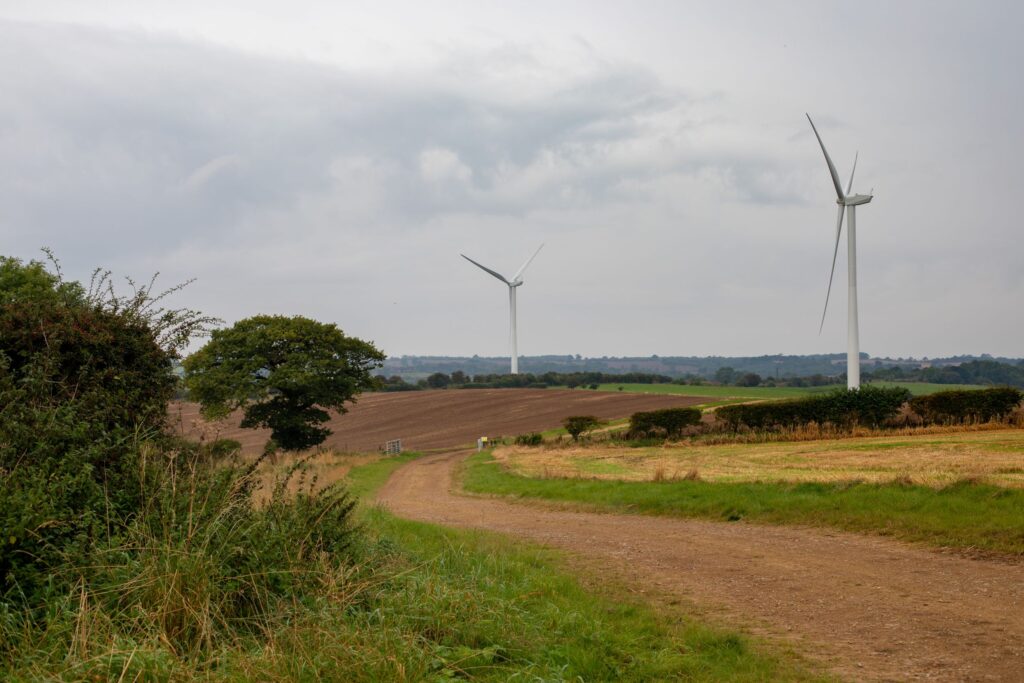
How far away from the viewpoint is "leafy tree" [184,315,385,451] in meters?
40.7

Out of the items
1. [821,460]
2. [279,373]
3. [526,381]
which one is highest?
[279,373]

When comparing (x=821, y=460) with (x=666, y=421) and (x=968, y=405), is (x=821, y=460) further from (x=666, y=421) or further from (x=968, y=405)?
(x=666, y=421)

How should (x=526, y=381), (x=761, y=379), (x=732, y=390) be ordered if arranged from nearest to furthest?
(x=732, y=390) < (x=761, y=379) < (x=526, y=381)

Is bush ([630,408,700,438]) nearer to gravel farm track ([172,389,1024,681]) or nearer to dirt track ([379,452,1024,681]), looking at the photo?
gravel farm track ([172,389,1024,681])

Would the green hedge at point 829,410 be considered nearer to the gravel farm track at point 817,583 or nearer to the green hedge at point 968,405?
the green hedge at point 968,405

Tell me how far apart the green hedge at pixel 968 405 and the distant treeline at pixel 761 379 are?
40071 millimetres

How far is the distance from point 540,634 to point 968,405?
29018 millimetres

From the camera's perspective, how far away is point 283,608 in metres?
6.38

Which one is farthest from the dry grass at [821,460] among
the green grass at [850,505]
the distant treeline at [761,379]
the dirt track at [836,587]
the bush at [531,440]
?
the distant treeline at [761,379]

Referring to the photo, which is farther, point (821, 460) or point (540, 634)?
point (821, 460)

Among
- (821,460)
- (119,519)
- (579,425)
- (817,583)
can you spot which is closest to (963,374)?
(579,425)

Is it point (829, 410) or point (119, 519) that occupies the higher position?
point (119, 519)

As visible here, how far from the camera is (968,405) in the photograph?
30.8 meters

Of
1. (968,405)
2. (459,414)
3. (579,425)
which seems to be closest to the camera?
(968,405)
